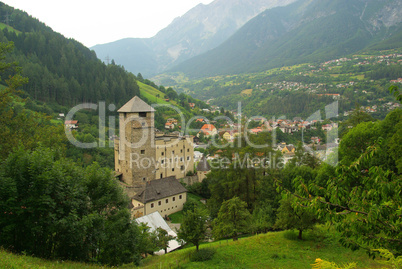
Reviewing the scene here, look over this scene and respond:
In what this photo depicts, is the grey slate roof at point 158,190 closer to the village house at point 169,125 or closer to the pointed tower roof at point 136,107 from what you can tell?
the pointed tower roof at point 136,107

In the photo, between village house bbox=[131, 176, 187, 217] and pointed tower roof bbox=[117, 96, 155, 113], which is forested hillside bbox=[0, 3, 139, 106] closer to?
pointed tower roof bbox=[117, 96, 155, 113]

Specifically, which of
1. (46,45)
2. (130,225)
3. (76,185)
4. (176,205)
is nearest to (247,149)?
(176,205)

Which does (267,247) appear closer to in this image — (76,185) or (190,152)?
(76,185)

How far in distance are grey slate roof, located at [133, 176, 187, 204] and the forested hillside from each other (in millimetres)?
52483

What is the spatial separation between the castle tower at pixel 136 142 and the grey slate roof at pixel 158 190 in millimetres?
2195

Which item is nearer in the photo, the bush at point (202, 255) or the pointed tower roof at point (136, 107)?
the bush at point (202, 255)

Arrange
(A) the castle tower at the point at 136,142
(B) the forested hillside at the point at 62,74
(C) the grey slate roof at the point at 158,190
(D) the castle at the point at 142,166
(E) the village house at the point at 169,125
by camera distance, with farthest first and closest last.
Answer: (E) the village house at the point at 169,125 → (B) the forested hillside at the point at 62,74 → (A) the castle tower at the point at 136,142 → (D) the castle at the point at 142,166 → (C) the grey slate roof at the point at 158,190

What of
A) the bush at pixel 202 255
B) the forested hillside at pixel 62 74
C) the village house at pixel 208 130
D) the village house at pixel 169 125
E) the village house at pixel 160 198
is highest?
the forested hillside at pixel 62 74

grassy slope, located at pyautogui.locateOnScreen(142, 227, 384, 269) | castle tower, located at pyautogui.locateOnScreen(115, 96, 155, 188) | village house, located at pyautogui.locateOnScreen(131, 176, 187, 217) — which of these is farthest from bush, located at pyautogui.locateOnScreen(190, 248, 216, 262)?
castle tower, located at pyautogui.locateOnScreen(115, 96, 155, 188)

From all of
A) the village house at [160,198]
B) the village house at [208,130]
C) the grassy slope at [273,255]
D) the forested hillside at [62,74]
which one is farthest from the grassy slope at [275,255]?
the forested hillside at [62,74]

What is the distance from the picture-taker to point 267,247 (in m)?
16.1

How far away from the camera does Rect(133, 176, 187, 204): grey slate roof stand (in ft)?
90.4

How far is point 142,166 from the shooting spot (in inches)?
1224

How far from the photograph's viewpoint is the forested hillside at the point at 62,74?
2633 inches
